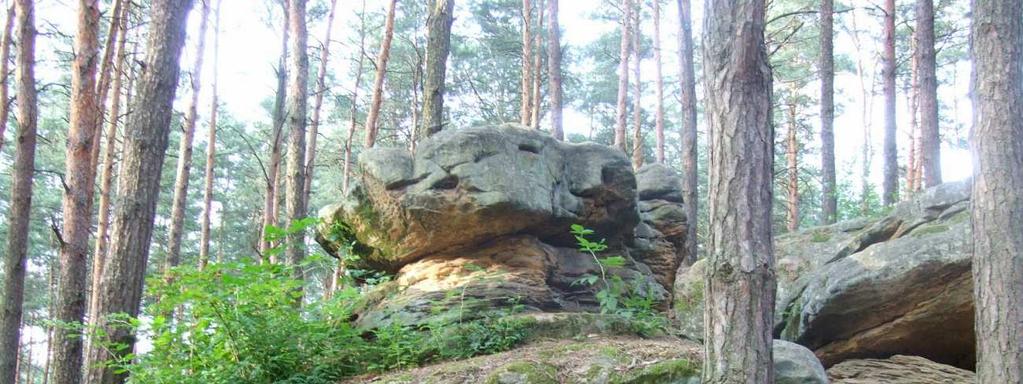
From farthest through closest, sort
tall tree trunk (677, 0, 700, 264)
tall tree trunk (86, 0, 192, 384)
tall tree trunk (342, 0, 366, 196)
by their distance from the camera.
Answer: tall tree trunk (342, 0, 366, 196) → tall tree trunk (677, 0, 700, 264) → tall tree trunk (86, 0, 192, 384)

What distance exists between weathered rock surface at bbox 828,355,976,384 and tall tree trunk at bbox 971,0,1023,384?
46cm

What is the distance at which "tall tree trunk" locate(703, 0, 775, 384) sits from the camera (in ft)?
15.5

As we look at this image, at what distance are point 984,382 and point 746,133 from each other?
3076 mm

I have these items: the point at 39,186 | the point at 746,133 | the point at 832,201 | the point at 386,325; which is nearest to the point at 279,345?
the point at 386,325

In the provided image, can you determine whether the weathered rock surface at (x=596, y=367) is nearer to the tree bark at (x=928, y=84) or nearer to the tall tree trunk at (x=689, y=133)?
the tall tree trunk at (x=689, y=133)

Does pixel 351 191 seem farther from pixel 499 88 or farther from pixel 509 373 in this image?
pixel 499 88

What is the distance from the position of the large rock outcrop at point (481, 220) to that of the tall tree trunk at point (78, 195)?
302 cm

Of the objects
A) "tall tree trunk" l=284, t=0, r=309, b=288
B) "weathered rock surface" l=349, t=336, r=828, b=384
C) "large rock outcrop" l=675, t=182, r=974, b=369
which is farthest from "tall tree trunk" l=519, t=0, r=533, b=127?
"weathered rock surface" l=349, t=336, r=828, b=384

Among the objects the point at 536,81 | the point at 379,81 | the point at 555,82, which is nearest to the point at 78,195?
the point at 379,81

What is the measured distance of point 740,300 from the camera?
4758 mm

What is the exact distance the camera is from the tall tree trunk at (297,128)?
12.2 m

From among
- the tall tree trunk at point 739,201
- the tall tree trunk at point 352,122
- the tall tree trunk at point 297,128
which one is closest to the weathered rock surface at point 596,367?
the tall tree trunk at point 739,201

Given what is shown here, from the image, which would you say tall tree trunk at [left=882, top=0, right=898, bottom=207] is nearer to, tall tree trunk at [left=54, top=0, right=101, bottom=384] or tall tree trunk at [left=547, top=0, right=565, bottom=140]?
tall tree trunk at [left=547, top=0, right=565, bottom=140]

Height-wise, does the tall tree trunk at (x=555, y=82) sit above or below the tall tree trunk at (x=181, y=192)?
above
